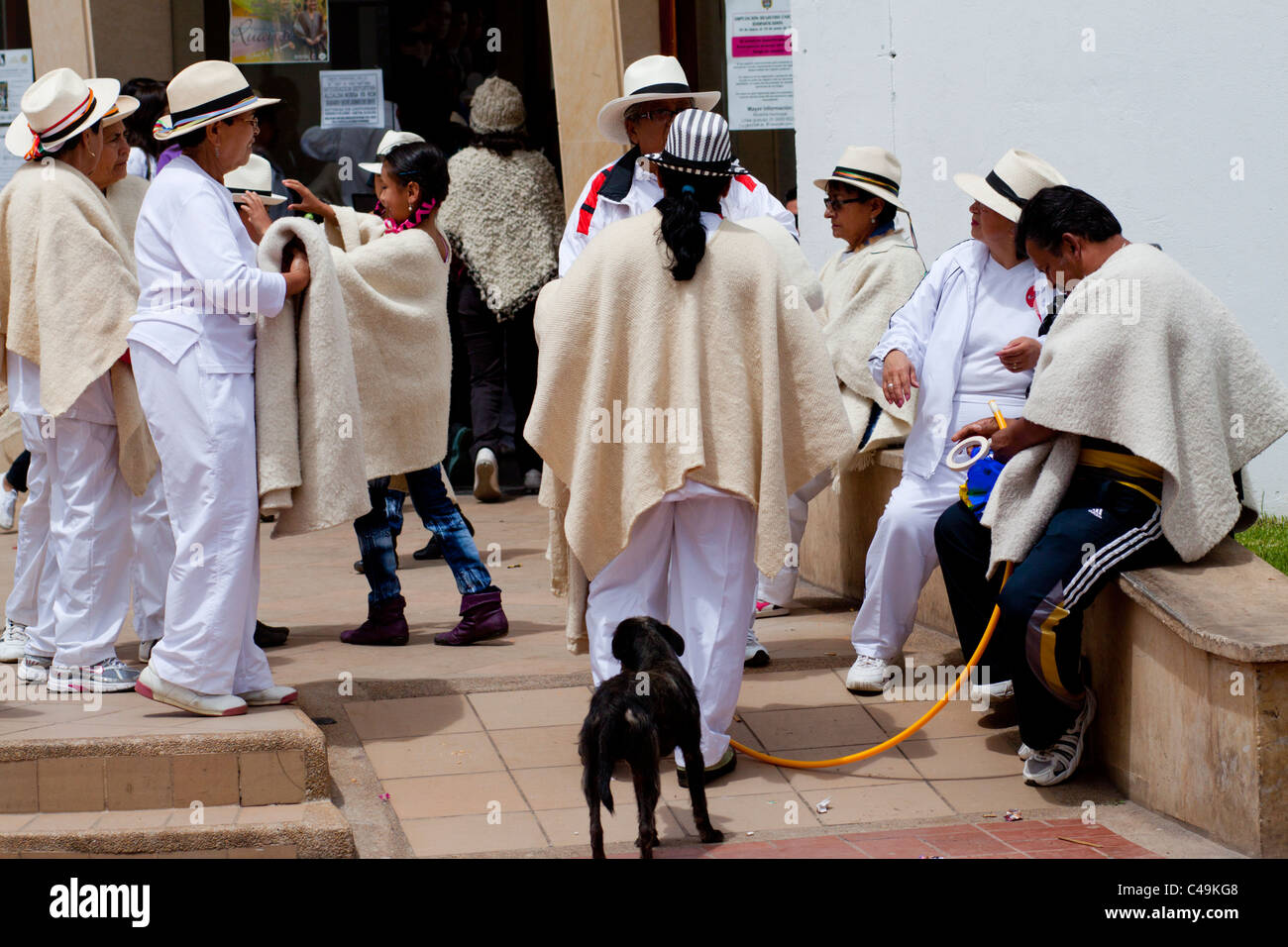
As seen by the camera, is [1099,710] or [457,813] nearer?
[457,813]

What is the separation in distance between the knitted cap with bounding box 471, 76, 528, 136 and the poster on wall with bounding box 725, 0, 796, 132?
138cm

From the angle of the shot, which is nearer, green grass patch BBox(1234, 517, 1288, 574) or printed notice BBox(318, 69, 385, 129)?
green grass patch BBox(1234, 517, 1288, 574)

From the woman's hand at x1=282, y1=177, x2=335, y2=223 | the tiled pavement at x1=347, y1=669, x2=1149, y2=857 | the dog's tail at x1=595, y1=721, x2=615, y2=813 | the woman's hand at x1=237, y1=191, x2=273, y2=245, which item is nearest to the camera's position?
the dog's tail at x1=595, y1=721, x2=615, y2=813

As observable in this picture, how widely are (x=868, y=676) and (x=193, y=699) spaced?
2445 millimetres

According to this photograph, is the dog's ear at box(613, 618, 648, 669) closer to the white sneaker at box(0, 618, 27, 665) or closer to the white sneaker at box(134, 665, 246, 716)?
the white sneaker at box(134, 665, 246, 716)

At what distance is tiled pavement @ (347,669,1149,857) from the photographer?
14.8ft

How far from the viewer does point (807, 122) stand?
8.84 meters

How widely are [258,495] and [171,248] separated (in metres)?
0.83

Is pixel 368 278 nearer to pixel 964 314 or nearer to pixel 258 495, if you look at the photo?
pixel 258 495

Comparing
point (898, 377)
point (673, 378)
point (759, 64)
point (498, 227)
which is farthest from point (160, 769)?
point (759, 64)

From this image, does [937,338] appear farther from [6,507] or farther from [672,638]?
[6,507]

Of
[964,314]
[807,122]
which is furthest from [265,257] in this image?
[807,122]

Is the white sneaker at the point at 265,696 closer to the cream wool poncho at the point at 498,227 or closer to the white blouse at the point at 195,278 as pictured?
the white blouse at the point at 195,278

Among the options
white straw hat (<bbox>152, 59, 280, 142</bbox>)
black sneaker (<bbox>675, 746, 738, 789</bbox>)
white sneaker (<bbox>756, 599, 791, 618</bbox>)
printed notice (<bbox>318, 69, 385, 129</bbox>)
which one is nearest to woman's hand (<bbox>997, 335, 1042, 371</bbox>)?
black sneaker (<bbox>675, 746, 738, 789</bbox>)
